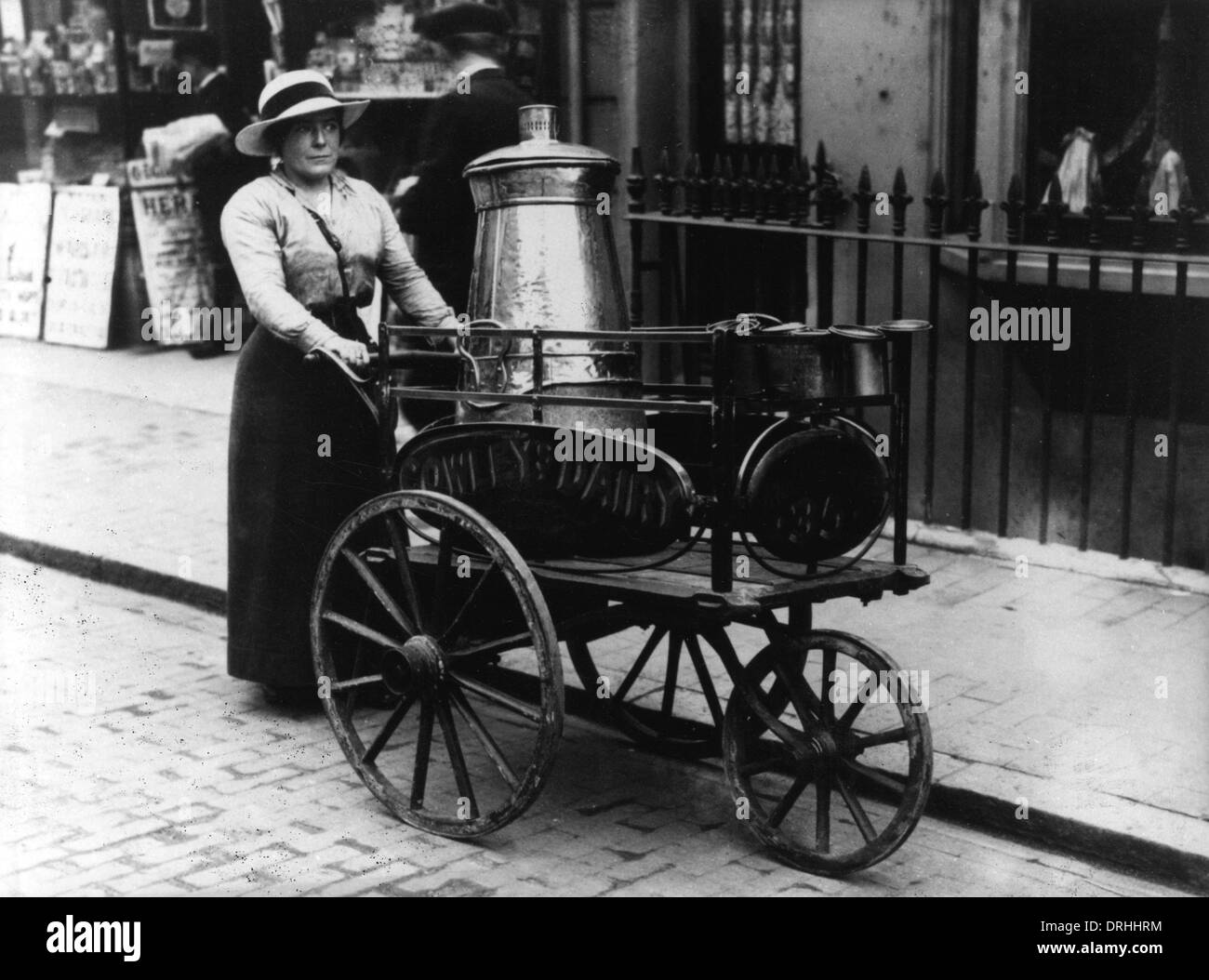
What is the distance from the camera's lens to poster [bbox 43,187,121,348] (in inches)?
472

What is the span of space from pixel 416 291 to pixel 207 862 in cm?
210

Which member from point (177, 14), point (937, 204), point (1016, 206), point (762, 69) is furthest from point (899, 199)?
point (177, 14)

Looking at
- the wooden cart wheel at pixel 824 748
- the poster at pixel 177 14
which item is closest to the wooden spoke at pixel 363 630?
the wooden cart wheel at pixel 824 748

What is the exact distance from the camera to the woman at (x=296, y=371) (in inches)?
204

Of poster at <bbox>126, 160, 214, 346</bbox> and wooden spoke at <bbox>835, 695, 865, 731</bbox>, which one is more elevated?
poster at <bbox>126, 160, 214, 346</bbox>

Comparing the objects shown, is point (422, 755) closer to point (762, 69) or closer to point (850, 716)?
point (850, 716)

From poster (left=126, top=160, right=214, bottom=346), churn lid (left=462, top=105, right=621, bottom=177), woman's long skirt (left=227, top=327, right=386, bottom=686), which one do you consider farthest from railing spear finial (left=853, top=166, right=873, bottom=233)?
poster (left=126, top=160, right=214, bottom=346)

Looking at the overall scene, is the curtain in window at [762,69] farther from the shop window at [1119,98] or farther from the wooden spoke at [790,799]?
the wooden spoke at [790,799]

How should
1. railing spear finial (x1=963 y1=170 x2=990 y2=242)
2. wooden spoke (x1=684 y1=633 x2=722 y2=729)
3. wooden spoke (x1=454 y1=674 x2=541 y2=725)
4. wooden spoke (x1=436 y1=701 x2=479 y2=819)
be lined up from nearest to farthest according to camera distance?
wooden spoke (x1=454 y1=674 x2=541 y2=725)
wooden spoke (x1=436 y1=701 x2=479 y2=819)
wooden spoke (x1=684 y1=633 x2=722 y2=729)
railing spear finial (x1=963 y1=170 x2=990 y2=242)

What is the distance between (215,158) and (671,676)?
7.87 meters

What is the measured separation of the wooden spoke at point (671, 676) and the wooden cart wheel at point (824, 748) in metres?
0.51

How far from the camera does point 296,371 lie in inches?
211
